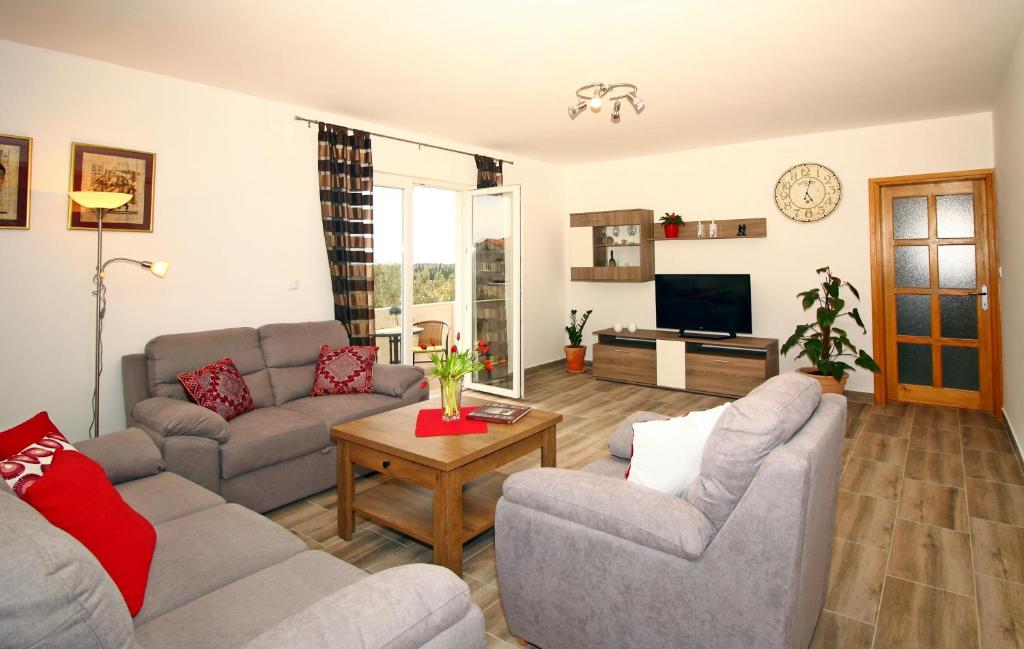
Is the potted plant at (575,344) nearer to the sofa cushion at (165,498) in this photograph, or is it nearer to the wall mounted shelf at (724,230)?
the wall mounted shelf at (724,230)

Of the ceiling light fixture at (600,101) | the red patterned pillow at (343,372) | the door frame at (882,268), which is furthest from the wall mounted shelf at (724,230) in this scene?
the red patterned pillow at (343,372)

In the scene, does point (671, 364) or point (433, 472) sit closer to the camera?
point (433, 472)

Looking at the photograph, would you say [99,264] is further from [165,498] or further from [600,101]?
[600,101]

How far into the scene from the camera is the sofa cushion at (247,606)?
56.0 inches

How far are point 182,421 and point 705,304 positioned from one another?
5.00 meters

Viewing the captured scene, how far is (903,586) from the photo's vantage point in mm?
2414

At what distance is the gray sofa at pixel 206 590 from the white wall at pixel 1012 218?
412cm

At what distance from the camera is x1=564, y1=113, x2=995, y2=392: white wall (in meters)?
5.20

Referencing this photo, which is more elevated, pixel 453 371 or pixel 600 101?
pixel 600 101

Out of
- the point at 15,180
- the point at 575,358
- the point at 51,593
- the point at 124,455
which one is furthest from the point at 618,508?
the point at 575,358

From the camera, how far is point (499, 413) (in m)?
3.05

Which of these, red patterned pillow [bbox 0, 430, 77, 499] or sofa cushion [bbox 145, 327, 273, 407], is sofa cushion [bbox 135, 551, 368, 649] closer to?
red patterned pillow [bbox 0, 430, 77, 499]

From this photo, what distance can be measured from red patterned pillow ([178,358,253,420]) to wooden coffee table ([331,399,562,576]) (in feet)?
3.09

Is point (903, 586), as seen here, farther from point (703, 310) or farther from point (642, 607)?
point (703, 310)
